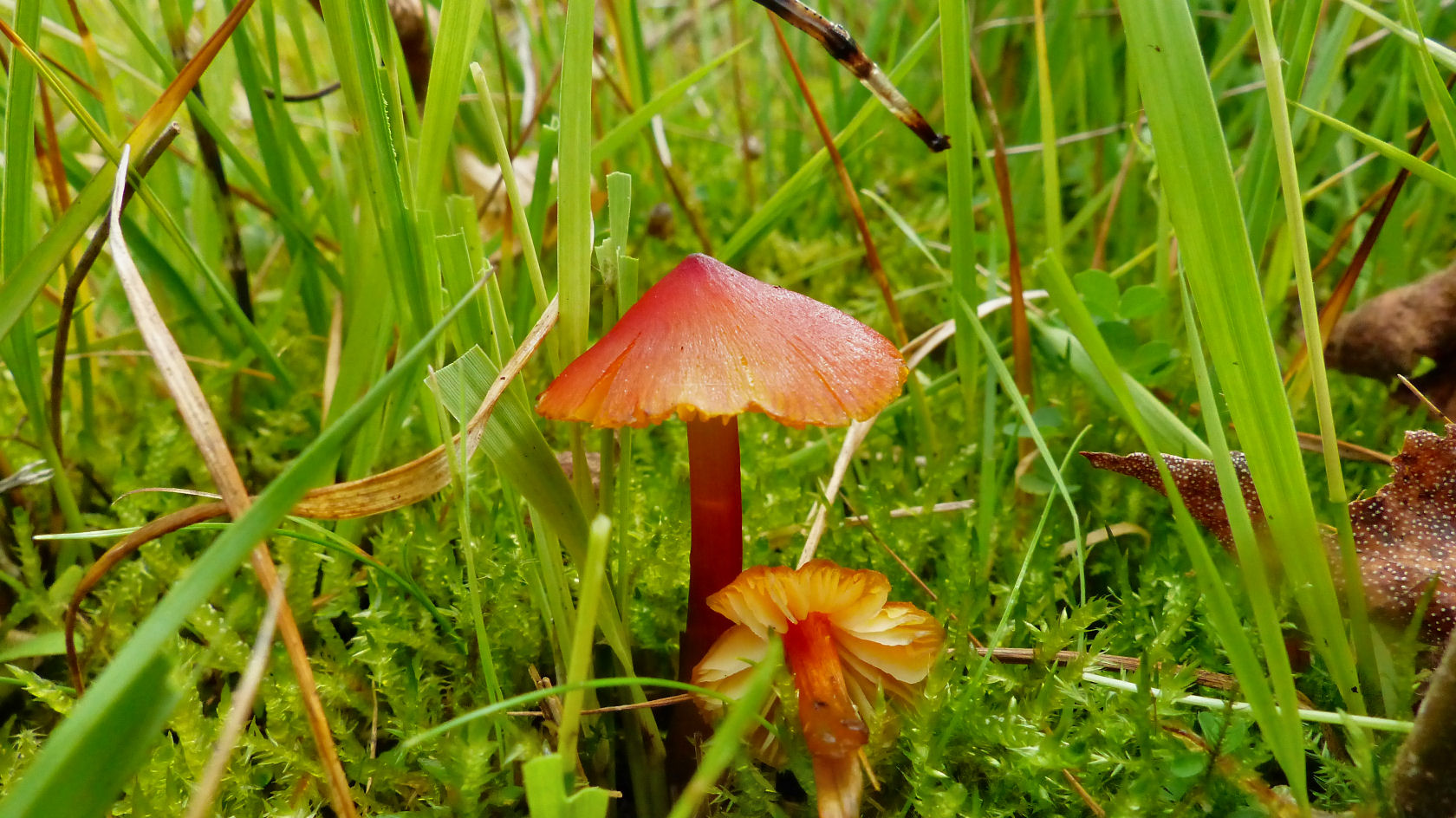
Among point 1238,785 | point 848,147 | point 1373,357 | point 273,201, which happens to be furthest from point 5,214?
point 1373,357

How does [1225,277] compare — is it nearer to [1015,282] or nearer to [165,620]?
[1015,282]

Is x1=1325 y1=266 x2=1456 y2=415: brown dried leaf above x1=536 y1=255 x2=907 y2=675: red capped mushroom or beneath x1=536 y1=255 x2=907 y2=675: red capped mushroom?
beneath

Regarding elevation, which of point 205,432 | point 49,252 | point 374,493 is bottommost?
point 374,493

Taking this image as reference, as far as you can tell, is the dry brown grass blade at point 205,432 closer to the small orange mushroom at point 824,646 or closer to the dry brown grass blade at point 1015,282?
the small orange mushroom at point 824,646

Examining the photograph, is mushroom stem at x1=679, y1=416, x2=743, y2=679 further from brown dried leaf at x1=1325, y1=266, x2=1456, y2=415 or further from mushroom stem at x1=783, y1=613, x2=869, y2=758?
brown dried leaf at x1=1325, y1=266, x2=1456, y2=415

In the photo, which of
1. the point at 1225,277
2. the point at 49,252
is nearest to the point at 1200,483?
the point at 1225,277

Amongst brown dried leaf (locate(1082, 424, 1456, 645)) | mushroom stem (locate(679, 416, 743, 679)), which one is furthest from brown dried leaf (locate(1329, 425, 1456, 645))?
mushroom stem (locate(679, 416, 743, 679))

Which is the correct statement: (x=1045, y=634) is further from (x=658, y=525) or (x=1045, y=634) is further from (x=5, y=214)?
(x=5, y=214)
